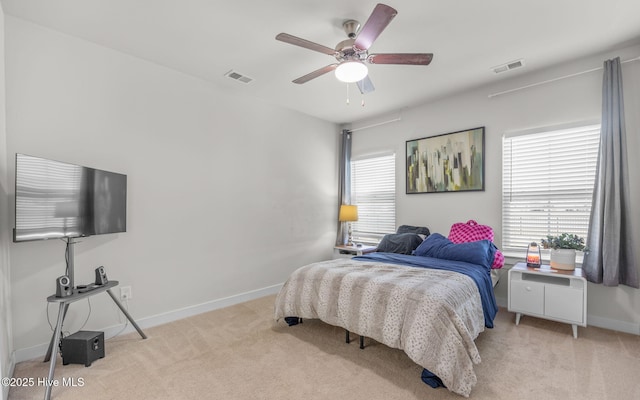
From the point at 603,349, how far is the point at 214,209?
→ 4.05 metres

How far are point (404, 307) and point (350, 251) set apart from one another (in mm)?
2624

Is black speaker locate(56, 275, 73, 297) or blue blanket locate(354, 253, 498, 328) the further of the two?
blue blanket locate(354, 253, 498, 328)

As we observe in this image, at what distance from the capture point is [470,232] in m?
3.61

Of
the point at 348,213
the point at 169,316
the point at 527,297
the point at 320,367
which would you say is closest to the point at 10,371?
the point at 169,316

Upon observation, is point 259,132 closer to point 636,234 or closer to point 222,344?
point 222,344

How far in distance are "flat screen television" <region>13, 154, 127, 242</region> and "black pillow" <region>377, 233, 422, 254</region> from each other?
3.02 m

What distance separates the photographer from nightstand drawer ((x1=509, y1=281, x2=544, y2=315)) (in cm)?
287

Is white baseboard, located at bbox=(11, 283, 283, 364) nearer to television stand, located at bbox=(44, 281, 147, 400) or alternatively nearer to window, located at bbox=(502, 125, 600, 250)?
television stand, located at bbox=(44, 281, 147, 400)

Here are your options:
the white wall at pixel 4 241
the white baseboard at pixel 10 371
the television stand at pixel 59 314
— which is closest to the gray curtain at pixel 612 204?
the television stand at pixel 59 314

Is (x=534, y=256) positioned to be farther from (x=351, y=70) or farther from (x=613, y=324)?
(x=351, y=70)

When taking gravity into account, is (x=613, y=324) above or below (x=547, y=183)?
below

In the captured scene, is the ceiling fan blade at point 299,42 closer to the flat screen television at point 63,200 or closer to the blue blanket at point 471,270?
the flat screen television at point 63,200

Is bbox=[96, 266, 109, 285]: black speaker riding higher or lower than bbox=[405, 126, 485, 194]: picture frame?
lower

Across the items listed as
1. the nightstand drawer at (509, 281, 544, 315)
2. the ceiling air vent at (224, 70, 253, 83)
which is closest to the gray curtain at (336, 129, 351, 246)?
the ceiling air vent at (224, 70, 253, 83)
